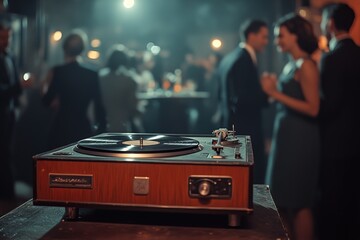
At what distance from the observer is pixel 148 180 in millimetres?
1015

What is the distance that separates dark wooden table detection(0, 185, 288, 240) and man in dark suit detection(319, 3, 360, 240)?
133cm

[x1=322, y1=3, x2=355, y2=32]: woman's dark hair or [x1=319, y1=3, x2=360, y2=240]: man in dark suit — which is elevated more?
[x1=322, y1=3, x2=355, y2=32]: woman's dark hair

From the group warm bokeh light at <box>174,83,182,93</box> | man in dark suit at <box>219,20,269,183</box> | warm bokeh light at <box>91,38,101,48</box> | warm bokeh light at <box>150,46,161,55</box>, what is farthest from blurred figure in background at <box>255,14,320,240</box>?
warm bokeh light at <box>91,38,101,48</box>

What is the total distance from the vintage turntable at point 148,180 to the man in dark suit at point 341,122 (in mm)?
1482

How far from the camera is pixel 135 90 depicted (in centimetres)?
328

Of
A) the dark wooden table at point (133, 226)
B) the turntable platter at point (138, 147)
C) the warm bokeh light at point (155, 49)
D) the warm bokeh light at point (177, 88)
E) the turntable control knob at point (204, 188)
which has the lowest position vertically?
the dark wooden table at point (133, 226)

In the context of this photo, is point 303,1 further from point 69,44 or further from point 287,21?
point 69,44

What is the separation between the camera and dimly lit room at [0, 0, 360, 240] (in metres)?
1.03

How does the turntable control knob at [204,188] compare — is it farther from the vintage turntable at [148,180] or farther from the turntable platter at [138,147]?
the turntable platter at [138,147]

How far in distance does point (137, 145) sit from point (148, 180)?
0.17m

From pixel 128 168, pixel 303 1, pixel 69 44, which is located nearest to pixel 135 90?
pixel 69 44

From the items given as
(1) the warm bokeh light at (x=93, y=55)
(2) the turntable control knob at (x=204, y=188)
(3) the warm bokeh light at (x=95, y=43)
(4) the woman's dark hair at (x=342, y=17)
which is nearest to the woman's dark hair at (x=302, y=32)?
(4) the woman's dark hair at (x=342, y=17)

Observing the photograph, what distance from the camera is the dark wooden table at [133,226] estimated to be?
1024mm

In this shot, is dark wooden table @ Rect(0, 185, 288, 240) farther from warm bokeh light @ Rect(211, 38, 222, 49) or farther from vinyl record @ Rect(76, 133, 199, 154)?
warm bokeh light @ Rect(211, 38, 222, 49)
